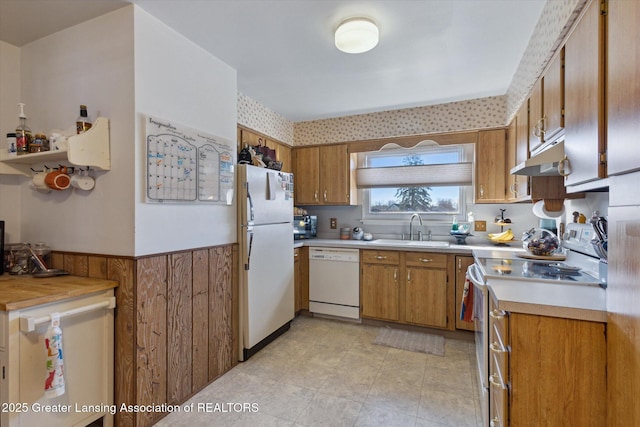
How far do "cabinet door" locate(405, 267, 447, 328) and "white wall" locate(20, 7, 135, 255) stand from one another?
2567 mm

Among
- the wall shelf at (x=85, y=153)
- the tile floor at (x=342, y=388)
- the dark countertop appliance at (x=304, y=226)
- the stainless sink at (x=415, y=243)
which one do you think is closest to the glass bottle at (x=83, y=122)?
the wall shelf at (x=85, y=153)

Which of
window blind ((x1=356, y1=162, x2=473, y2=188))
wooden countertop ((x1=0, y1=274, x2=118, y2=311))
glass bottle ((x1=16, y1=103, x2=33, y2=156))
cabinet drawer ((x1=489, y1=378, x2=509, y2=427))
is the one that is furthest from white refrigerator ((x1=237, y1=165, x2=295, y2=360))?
cabinet drawer ((x1=489, y1=378, x2=509, y2=427))

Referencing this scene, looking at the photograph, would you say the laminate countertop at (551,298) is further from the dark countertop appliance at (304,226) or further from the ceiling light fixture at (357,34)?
the dark countertop appliance at (304,226)

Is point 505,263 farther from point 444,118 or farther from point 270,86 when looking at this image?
point 270,86

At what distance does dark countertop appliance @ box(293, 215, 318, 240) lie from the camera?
3.71 metres

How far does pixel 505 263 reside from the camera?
6.82ft

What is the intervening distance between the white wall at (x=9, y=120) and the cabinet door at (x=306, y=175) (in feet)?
8.69

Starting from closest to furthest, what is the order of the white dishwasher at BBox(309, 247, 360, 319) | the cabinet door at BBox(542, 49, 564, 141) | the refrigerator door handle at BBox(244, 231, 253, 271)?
the cabinet door at BBox(542, 49, 564, 141), the refrigerator door handle at BBox(244, 231, 253, 271), the white dishwasher at BBox(309, 247, 360, 319)

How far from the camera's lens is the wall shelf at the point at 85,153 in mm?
1619

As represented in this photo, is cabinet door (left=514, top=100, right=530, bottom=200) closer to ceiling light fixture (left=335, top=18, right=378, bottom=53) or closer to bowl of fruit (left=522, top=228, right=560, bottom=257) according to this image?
bowl of fruit (left=522, top=228, right=560, bottom=257)

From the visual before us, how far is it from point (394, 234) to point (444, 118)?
1487 mm

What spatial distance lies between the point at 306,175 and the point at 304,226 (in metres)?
0.69

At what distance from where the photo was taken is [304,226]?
3.83 meters

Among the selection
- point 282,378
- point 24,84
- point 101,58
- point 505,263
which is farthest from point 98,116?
point 505,263
